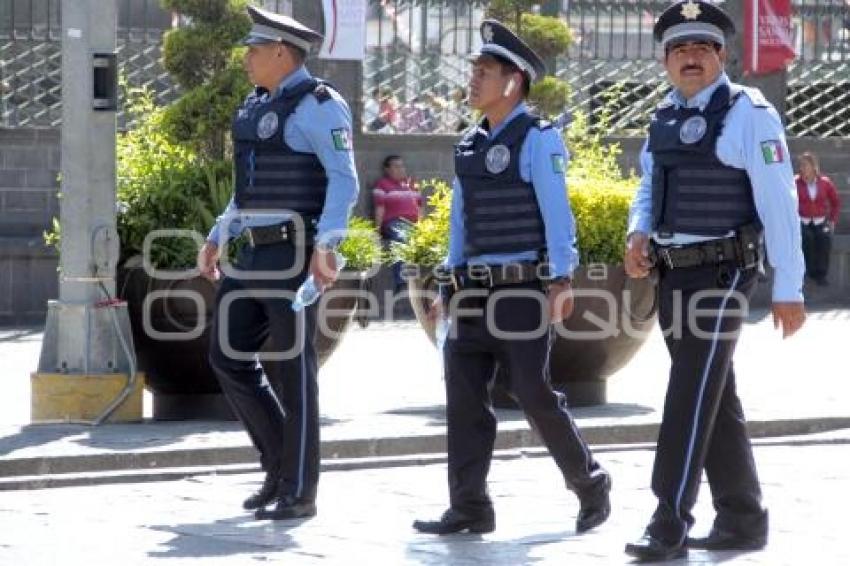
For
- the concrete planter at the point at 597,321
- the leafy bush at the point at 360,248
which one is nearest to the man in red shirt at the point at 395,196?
the concrete planter at the point at 597,321

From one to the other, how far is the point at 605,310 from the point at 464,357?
142 inches

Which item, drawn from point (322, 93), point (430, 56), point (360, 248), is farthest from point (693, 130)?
point (430, 56)

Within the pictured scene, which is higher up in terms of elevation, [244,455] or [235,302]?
[235,302]

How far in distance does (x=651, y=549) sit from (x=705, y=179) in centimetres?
129

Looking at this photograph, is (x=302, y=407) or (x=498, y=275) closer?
(x=498, y=275)

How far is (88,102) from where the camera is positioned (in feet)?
34.8

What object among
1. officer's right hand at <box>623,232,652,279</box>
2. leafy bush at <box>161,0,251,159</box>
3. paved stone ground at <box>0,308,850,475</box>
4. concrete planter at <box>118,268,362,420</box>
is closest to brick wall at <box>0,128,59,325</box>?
paved stone ground at <box>0,308,850,475</box>

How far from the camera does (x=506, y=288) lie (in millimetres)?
7922

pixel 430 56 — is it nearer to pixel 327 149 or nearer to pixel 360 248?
pixel 360 248

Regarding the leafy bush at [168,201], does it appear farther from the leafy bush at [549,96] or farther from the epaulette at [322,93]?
the leafy bush at [549,96]

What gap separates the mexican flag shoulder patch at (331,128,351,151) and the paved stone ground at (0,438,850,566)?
4.79 ft

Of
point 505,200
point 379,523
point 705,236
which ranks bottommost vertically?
point 379,523

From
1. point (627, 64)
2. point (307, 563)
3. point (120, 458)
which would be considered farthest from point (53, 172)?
point (307, 563)

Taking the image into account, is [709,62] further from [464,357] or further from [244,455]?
[244,455]
